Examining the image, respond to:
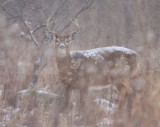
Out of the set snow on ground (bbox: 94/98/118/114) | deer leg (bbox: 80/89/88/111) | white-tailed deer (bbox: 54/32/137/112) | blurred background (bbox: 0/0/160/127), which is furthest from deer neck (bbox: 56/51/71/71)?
snow on ground (bbox: 94/98/118/114)

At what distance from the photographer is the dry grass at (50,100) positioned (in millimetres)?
4043

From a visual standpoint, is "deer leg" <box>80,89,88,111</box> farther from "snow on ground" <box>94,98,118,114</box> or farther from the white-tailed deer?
"snow on ground" <box>94,98,118,114</box>

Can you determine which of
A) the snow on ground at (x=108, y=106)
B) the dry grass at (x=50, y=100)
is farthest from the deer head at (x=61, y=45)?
the snow on ground at (x=108, y=106)

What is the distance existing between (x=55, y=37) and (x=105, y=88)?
3.89 feet

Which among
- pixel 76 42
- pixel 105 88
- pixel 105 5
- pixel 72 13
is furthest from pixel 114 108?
pixel 105 5

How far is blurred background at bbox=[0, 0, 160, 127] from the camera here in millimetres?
4676

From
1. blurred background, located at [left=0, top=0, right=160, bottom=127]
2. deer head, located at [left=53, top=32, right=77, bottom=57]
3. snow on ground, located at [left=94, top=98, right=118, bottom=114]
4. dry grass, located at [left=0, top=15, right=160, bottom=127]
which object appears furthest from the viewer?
deer head, located at [left=53, top=32, right=77, bottom=57]

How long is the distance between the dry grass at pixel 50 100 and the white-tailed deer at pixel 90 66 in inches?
8.7

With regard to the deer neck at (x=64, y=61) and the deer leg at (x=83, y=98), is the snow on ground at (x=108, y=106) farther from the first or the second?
the deer neck at (x=64, y=61)

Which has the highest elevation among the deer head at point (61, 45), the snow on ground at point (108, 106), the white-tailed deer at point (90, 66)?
the deer head at point (61, 45)

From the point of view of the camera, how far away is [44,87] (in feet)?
22.2

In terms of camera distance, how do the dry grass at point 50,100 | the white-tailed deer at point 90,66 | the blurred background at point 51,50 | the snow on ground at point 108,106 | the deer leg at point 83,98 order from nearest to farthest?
the dry grass at point 50,100 → the blurred background at point 51,50 → the snow on ground at point 108,106 → the deer leg at point 83,98 → the white-tailed deer at point 90,66

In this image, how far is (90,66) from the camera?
6.66m

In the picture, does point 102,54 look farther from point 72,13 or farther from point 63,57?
point 72,13
